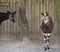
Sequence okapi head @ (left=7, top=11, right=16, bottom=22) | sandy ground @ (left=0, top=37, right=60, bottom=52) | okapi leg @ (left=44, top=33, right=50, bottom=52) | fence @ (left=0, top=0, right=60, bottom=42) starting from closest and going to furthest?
1. okapi leg @ (left=44, top=33, right=50, bottom=52)
2. sandy ground @ (left=0, top=37, right=60, bottom=52)
3. fence @ (left=0, top=0, right=60, bottom=42)
4. okapi head @ (left=7, top=11, right=16, bottom=22)

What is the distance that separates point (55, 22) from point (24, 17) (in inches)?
28.7

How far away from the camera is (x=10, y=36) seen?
625cm

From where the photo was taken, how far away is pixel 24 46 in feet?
19.8

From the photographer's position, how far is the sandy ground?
Answer: 591cm

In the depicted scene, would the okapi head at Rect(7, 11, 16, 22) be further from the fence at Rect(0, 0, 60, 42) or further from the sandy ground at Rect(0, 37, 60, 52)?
the sandy ground at Rect(0, 37, 60, 52)

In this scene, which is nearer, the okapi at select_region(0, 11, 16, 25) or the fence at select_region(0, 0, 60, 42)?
the fence at select_region(0, 0, 60, 42)

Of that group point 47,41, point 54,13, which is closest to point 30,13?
point 54,13

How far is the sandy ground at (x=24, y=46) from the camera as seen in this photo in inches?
233

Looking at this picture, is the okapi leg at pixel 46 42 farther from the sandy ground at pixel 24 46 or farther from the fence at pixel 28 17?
the fence at pixel 28 17

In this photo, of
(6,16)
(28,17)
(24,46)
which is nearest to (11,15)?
(6,16)

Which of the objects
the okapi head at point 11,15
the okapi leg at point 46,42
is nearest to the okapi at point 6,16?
the okapi head at point 11,15

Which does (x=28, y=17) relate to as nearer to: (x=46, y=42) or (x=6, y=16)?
(x=6, y=16)

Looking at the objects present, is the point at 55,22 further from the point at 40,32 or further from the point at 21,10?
the point at 21,10

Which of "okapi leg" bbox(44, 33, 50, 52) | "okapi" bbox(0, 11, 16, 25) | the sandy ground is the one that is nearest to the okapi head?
"okapi" bbox(0, 11, 16, 25)
